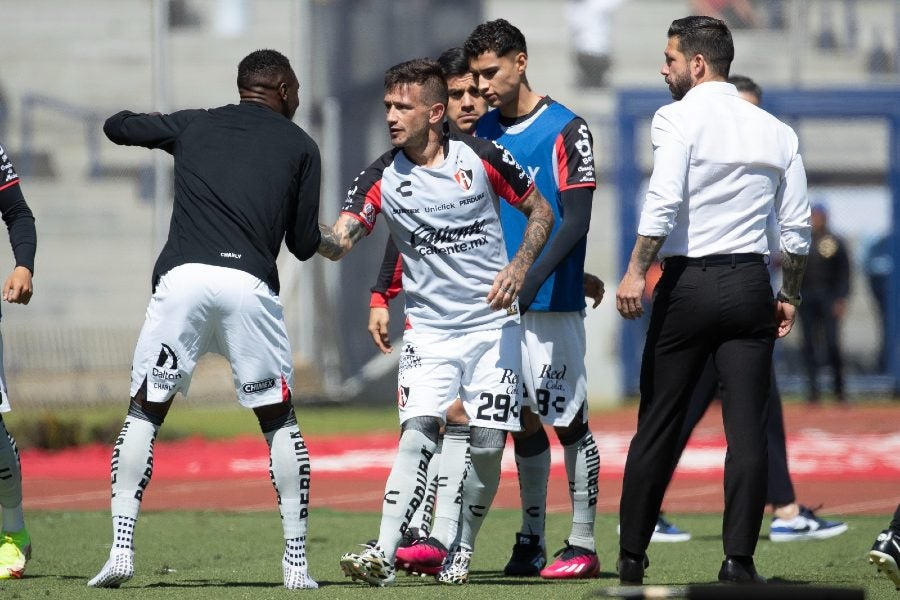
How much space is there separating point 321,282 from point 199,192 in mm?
13520

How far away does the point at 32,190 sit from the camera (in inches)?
795

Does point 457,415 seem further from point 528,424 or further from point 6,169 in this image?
point 6,169

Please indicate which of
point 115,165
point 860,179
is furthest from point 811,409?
point 115,165

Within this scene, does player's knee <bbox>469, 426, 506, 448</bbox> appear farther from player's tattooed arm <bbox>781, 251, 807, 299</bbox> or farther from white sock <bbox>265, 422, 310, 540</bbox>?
player's tattooed arm <bbox>781, 251, 807, 299</bbox>

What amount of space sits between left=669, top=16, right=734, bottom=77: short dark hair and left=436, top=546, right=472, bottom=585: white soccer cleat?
2372mm

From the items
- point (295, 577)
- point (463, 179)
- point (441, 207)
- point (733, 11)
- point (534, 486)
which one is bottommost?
point (295, 577)

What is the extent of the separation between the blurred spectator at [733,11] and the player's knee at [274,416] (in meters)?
16.2

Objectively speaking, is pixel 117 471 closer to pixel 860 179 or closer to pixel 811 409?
pixel 811 409

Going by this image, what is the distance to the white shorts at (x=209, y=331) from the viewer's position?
20.8 feet

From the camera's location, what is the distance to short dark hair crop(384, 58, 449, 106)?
6.77m

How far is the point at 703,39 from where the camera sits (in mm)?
6398

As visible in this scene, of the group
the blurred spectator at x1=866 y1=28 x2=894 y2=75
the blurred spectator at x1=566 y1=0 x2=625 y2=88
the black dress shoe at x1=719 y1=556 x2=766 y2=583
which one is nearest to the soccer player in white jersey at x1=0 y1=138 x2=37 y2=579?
the black dress shoe at x1=719 y1=556 x2=766 y2=583

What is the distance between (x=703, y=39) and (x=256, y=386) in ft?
7.72

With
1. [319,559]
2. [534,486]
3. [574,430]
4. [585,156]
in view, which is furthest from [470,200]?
[319,559]
